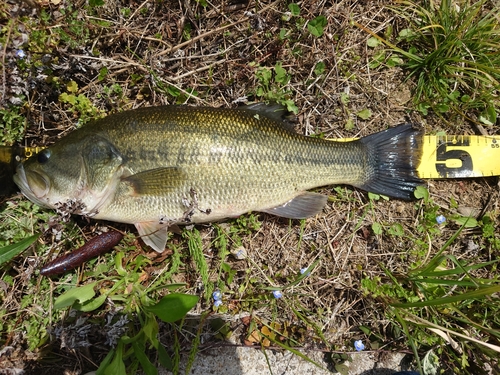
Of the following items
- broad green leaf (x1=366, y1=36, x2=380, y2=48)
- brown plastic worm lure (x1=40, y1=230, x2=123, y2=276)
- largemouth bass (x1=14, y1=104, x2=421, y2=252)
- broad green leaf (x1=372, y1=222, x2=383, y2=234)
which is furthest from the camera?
broad green leaf (x1=366, y1=36, x2=380, y2=48)

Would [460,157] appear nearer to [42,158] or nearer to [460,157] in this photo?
[460,157]

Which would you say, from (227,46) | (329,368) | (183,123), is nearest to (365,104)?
(227,46)

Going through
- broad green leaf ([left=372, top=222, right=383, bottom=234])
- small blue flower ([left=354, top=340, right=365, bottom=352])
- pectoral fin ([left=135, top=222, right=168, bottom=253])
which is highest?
pectoral fin ([left=135, top=222, right=168, bottom=253])

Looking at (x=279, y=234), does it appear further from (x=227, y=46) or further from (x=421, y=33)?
(x=421, y=33)

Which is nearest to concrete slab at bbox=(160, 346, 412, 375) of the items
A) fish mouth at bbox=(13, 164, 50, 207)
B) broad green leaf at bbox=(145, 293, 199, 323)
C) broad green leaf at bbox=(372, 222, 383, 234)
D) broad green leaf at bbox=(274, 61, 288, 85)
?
broad green leaf at bbox=(145, 293, 199, 323)

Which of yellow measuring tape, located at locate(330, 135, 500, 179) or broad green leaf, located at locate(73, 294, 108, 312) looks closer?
broad green leaf, located at locate(73, 294, 108, 312)

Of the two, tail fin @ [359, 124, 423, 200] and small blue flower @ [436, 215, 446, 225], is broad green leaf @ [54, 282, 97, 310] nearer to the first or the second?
tail fin @ [359, 124, 423, 200]
